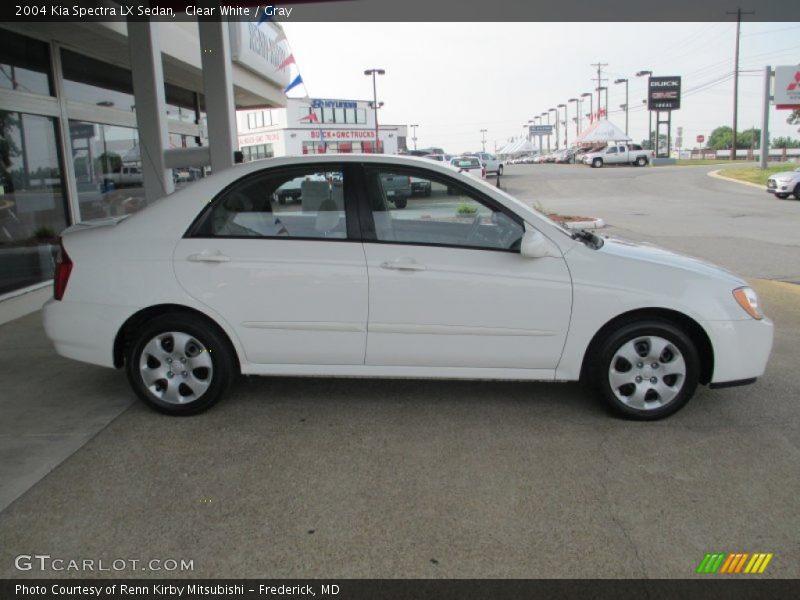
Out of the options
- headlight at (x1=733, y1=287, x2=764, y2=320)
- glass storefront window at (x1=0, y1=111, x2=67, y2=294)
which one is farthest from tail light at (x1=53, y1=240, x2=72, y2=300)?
headlight at (x1=733, y1=287, x2=764, y2=320)

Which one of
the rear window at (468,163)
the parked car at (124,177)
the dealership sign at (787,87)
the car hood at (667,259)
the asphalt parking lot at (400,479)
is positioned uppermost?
the dealership sign at (787,87)

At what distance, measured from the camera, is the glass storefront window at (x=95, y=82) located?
10.5 meters

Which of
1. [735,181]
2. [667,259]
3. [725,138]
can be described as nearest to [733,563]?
[667,259]

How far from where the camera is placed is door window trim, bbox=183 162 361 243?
14.1 ft

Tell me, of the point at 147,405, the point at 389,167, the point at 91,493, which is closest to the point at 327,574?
the point at 91,493

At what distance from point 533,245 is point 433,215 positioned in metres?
0.73

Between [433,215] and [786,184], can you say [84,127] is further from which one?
[786,184]

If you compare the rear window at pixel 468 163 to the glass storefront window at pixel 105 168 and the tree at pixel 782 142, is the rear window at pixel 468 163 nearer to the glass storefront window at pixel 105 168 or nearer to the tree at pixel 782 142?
the glass storefront window at pixel 105 168

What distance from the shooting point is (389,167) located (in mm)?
4430

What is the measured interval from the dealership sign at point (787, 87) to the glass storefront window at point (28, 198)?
161 feet

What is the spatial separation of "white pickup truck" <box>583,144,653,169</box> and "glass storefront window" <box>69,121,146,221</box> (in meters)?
46.6

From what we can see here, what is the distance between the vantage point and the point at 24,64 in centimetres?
912

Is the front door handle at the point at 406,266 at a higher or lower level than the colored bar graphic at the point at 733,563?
higher

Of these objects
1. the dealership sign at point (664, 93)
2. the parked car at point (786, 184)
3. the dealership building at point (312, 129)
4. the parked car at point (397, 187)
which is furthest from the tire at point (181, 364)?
the dealership sign at point (664, 93)
